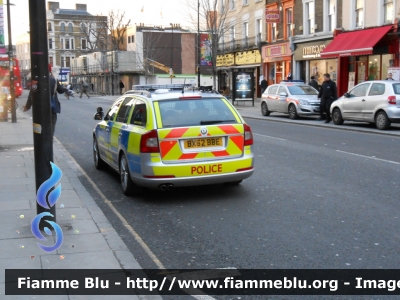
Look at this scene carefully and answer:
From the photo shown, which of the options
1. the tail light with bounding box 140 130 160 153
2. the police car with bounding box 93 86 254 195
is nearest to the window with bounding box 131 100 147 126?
the police car with bounding box 93 86 254 195

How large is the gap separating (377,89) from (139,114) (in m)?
12.4

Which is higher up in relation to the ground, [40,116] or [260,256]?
[40,116]

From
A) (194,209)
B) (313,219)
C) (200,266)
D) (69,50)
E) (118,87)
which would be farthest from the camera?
(69,50)

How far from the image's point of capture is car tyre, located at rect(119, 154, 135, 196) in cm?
818

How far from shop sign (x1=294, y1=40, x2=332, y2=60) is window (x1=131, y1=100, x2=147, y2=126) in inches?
958

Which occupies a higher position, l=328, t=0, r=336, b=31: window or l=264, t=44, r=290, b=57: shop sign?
l=328, t=0, r=336, b=31: window

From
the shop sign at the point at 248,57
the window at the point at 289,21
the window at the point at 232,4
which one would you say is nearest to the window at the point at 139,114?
the window at the point at 289,21

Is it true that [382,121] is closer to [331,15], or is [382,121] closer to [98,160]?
[98,160]

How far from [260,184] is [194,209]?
1.94 metres

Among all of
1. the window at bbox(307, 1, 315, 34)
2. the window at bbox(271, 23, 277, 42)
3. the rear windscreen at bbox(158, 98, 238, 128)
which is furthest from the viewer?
the window at bbox(271, 23, 277, 42)

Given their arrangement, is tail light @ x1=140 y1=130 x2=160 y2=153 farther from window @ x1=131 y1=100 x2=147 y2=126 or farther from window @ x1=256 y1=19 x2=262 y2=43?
window @ x1=256 y1=19 x2=262 y2=43

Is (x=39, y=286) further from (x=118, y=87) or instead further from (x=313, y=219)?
(x=118, y=87)

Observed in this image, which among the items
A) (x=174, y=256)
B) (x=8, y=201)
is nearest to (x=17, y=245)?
(x=174, y=256)

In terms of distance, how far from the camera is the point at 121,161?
28.1 feet
